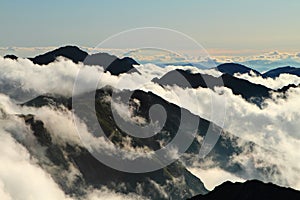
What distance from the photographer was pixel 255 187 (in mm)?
155000

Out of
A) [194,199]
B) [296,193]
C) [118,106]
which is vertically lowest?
[194,199]

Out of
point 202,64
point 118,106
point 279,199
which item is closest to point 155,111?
point 202,64

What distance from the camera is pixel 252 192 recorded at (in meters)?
153

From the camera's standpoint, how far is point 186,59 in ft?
241

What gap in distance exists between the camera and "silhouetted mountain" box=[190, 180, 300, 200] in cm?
14050

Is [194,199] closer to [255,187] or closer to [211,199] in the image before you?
[211,199]

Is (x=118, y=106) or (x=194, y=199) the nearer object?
(x=194, y=199)

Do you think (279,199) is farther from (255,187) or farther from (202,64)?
(202,64)

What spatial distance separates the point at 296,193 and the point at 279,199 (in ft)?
19.2

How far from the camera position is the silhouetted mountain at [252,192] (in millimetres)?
140500

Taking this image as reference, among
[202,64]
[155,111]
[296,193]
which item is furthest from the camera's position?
[296,193]

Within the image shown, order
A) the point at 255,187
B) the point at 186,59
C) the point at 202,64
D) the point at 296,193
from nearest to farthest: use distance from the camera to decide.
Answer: the point at 186,59, the point at 202,64, the point at 296,193, the point at 255,187

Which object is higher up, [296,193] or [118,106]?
[118,106]

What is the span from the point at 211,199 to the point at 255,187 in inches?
647
